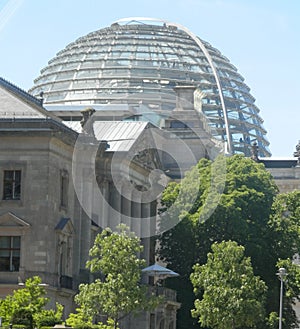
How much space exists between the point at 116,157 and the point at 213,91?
78.1 m

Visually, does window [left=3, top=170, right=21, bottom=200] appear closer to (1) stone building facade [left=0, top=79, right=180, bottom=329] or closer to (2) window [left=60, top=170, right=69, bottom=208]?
(1) stone building facade [left=0, top=79, right=180, bottom=329]

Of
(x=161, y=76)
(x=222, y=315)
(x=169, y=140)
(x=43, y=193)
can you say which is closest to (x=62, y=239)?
(x=43, y=193)

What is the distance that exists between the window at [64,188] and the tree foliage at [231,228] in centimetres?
1520

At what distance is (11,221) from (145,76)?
8545cm

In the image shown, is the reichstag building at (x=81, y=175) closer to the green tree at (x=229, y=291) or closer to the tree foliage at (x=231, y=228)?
the tree foliage at (x=231, y=228)

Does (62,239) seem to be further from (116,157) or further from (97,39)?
(97,39)

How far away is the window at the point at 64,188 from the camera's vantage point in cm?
10944

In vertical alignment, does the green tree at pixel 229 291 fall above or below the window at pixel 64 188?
below

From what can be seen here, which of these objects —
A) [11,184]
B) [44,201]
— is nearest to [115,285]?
[44,201]

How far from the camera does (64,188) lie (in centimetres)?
11019

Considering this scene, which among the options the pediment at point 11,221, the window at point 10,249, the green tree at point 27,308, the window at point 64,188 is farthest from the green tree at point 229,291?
the green tree at point 27,308

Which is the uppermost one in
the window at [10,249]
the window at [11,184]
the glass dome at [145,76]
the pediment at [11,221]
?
the glass dome at [145,76]

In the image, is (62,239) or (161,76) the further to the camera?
(161,76)

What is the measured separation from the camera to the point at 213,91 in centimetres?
19575
